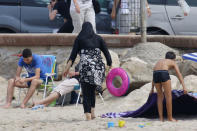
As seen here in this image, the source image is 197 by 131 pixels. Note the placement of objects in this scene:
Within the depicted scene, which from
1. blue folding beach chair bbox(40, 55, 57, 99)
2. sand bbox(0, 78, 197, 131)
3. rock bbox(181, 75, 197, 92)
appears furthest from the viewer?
blue folding beach chair bbox(40, 55, 57, 99)

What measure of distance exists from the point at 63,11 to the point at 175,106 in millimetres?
5048

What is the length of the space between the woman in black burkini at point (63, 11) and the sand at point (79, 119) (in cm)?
219

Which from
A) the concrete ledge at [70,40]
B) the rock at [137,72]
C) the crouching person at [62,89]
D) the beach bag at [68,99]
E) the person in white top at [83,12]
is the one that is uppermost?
the person in white top at [83,12]

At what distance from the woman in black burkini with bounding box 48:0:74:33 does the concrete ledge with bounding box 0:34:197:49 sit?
395 mm

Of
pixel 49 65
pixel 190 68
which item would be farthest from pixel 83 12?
pixel 190 68

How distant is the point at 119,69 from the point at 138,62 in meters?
0.49

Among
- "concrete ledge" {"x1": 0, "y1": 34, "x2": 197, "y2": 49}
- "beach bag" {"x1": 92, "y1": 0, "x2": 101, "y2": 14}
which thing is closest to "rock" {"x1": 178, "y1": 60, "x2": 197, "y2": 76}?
"concrete ledge" {"x1": 0, "y1": 34, "x2": 197, "y2": 49}

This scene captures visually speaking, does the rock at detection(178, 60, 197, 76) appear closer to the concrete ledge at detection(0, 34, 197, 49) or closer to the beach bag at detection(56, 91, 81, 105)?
the concrete ledge at detection(0, 34, 197, 49)

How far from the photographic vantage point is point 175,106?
35.4ft

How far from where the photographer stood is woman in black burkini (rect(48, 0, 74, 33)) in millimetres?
14766

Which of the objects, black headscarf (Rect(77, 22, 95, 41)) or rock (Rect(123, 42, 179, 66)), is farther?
rock (Rect(123, 42, 179, 66))

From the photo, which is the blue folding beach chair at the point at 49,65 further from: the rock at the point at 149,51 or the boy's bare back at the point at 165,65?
the boy's bare back at the point at 165,65

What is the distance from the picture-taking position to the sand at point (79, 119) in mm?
9445

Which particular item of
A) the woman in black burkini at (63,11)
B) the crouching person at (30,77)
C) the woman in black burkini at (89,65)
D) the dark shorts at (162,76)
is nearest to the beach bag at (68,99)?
the crouching person at (30,77)
